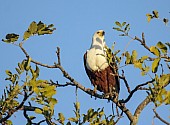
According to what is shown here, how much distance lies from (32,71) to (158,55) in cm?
104

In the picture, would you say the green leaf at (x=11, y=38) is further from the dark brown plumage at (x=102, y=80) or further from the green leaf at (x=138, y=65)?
the dark brown plumage at (x=102, y=80)

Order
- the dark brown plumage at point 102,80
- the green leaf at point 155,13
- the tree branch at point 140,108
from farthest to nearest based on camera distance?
1. the dark brown plumage at point 102,80
2. the tree branch at point 140,108
3. the green leaf at point 155,13

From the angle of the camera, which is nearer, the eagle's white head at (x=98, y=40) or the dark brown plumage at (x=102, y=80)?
the dark brown plumage at (x=102, y=80)

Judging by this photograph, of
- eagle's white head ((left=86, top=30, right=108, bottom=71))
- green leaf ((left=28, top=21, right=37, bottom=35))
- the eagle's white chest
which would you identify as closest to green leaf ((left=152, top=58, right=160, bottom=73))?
green leaf ((left=28, top=21, right=37, bottom=35))

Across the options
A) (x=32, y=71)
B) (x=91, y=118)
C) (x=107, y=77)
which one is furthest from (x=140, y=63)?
(x=107, y=77)

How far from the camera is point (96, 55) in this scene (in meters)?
7.00

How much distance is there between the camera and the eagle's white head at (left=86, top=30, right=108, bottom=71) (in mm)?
6926

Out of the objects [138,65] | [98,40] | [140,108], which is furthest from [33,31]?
[98,40]

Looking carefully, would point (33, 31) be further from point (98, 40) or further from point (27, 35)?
point (98, 40)

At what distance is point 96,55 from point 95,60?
0.33 feet

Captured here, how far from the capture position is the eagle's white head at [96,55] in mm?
6926

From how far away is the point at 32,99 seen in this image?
3432 mm

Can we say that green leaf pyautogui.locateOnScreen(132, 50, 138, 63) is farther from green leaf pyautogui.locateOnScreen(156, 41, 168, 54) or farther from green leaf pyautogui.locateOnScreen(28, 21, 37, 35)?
green leaf pyautogui.locateOnScreen(28, 21, 37, 35)

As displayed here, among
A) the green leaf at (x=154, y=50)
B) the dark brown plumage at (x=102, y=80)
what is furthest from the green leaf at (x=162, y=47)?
the dark brown plumage at (x=102, y=80)
